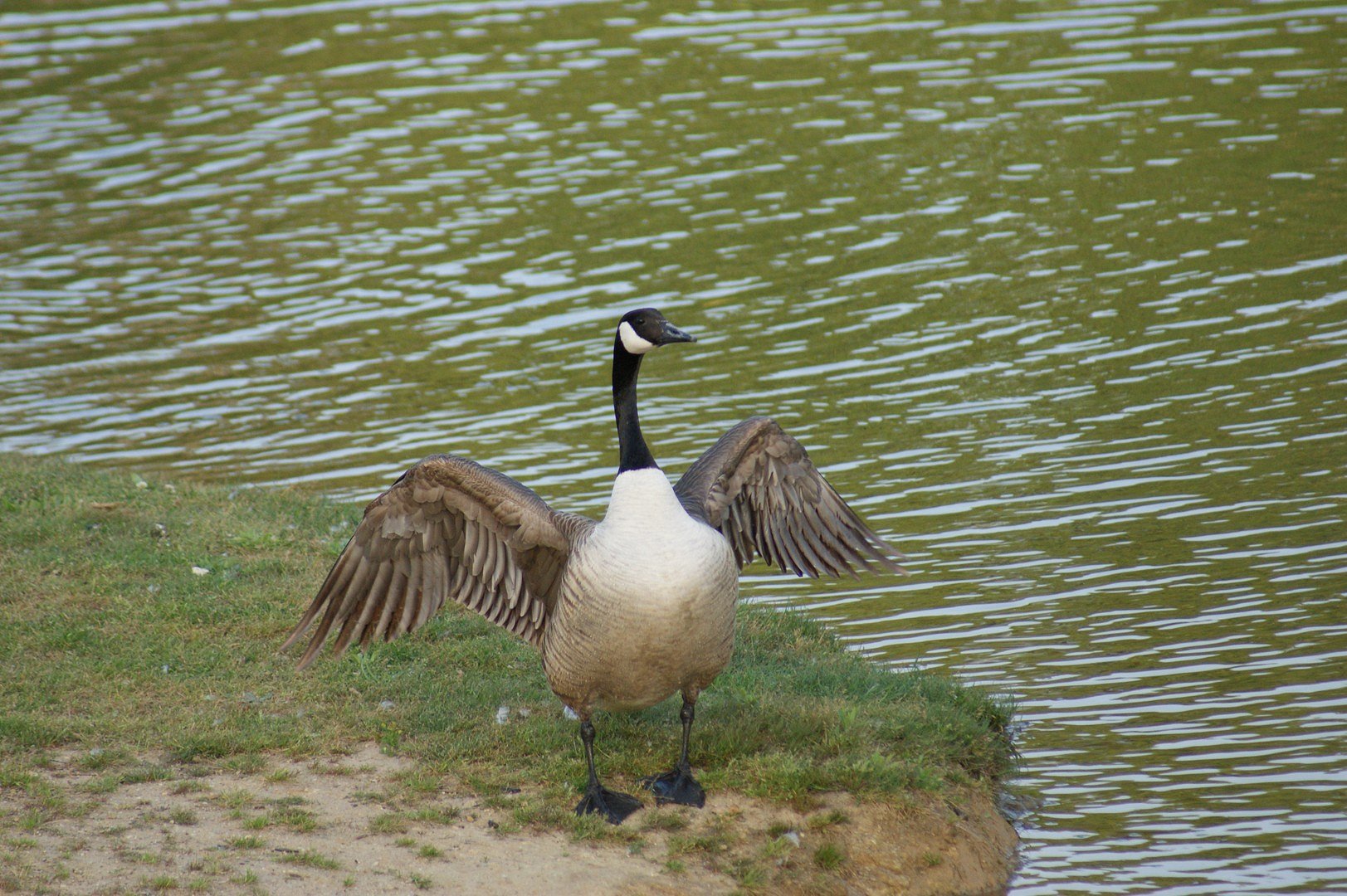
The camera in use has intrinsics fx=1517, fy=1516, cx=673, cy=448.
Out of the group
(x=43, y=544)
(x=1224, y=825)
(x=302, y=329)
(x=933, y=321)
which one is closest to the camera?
(x=1224, y=825)

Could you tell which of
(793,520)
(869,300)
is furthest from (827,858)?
(869,300)

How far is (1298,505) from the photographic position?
10.5 metres

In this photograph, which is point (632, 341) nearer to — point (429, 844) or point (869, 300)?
point (429, 844)

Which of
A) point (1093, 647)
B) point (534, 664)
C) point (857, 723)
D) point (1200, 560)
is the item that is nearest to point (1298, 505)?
point (1200, 560)

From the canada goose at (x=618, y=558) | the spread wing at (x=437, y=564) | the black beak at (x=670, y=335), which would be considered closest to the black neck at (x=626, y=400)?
the canada goose at (x=618, y=558)

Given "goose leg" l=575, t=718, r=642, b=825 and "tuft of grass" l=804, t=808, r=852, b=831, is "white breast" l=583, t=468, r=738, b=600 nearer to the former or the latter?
"goose leg" l=575, t=718, r=642, b=825

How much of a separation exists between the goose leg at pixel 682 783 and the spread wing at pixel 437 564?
3.05ft

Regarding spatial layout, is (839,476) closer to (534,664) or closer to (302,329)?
(534,664)

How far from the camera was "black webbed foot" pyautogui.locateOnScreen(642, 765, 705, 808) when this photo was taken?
7.17 m

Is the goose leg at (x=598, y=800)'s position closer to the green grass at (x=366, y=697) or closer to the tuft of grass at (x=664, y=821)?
the tuft of grass at (x=664, y=821)

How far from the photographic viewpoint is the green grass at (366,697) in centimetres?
746

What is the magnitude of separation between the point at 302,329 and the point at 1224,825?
11.5 m

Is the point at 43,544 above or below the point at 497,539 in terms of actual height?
below

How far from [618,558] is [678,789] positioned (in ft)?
4.09
